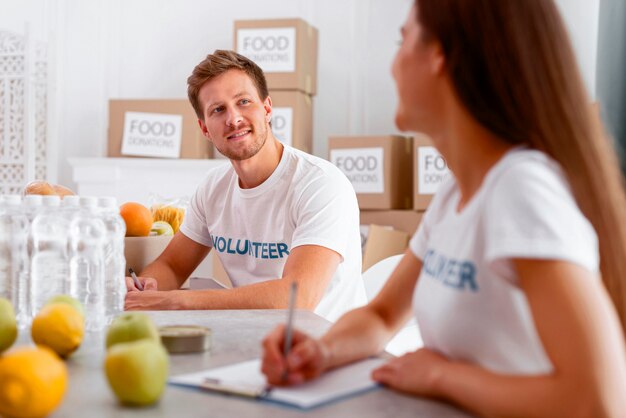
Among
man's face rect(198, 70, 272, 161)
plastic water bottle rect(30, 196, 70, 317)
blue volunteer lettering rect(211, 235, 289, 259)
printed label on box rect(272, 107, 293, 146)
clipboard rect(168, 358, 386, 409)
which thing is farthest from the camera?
printed label on box rect(272, 107, 293, 146)

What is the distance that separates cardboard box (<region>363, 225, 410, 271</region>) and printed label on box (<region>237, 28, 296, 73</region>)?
96cm

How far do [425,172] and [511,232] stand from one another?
311 centimetres

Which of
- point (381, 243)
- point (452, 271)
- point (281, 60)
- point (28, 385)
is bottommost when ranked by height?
point (381, 243)

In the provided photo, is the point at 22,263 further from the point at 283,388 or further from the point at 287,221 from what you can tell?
the point at 287,221

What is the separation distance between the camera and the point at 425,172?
153 inches

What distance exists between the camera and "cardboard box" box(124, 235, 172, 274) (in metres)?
2.02

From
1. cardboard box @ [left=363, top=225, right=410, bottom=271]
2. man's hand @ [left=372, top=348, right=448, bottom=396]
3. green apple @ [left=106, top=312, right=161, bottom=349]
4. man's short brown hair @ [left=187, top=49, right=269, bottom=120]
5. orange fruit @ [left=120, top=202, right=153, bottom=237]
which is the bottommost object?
cardboard box @ [left=363, top=225, right=410, bottom=271]

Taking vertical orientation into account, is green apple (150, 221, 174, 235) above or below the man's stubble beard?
below

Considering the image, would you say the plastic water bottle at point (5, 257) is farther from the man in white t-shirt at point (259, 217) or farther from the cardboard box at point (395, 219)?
the cardboard box at point (395, 219)

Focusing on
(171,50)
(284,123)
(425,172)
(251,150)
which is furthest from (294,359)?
(171,50)

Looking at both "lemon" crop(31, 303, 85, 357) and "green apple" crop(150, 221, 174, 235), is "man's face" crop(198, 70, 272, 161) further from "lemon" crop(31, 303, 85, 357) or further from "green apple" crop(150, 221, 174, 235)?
"lemon" crop(31, 303, 85, 357)

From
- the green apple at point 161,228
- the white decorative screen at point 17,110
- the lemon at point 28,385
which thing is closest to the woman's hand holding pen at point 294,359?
the lemon at point 28,385

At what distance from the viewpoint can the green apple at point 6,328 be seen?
1.03 m

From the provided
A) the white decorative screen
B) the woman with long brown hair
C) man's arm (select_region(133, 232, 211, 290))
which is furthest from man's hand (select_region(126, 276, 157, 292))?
the white decorative screen
